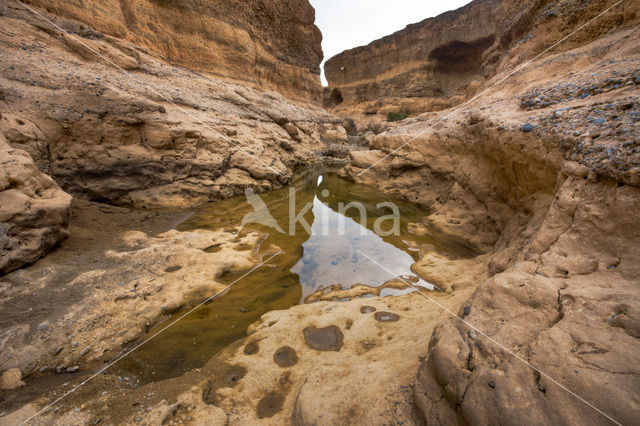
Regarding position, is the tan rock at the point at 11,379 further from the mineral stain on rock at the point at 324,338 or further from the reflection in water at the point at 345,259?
the reflection in water at the point at 345,259

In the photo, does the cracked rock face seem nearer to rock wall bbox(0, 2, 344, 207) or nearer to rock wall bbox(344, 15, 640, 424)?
rock wall bbox(0, 2, 344, 207)

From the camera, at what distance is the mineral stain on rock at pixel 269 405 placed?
1639 mm

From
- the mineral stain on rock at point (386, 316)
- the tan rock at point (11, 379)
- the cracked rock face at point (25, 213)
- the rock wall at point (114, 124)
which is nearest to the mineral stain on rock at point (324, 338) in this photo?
the mineral stain on rock at point (386, 316)

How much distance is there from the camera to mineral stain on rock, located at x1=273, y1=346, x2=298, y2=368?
204 cm

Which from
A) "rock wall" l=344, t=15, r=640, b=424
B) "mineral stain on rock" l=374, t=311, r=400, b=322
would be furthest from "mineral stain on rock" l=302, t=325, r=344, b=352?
"rock wall" l=344, t=15, r=640, b=424

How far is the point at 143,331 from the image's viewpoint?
92.1 inches

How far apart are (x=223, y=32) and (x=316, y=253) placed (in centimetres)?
1228

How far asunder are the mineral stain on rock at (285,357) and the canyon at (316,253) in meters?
0.02

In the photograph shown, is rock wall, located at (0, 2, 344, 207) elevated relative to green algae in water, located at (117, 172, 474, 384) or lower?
elevated

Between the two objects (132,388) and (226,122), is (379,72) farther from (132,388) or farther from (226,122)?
(132,388)

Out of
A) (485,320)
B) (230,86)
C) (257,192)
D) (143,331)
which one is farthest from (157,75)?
(485,320)

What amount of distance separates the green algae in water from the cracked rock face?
1.66 metres

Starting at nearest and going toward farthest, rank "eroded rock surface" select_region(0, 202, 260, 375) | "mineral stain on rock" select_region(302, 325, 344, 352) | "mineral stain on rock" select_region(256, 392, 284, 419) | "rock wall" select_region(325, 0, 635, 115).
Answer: "mineral stain on rock" select_region(256, 392, 284, 419) → "eroded rock surface" select_region(0, 202, 260, 375) → "mineral stain on rock" select_region(302, 325, 344, 352) → "rock wall" select_region(325, 0, 635, 115)

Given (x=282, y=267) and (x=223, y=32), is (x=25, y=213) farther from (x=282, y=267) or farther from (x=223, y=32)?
(x=223, y=32)
